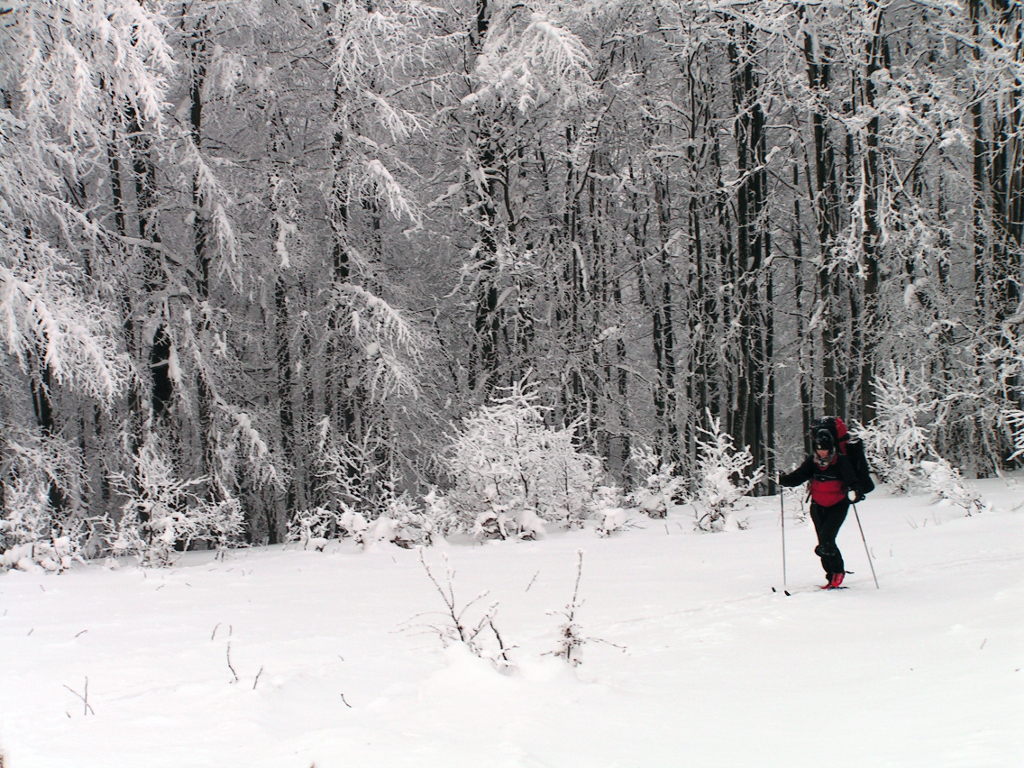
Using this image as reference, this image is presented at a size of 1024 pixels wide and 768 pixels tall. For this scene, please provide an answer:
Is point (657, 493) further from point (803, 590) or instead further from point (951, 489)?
point (803, 590)

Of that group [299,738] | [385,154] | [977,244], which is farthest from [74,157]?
[977,244]

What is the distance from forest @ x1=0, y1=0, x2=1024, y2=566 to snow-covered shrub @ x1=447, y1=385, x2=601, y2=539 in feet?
0.17

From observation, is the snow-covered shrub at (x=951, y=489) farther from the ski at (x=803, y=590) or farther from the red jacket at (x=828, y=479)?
the ski at (x=803, y=590)

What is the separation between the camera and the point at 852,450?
6.46 metres

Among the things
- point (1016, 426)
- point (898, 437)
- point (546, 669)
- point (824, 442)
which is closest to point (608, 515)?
point (824, 442)

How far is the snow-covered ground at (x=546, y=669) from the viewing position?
2.83 meters

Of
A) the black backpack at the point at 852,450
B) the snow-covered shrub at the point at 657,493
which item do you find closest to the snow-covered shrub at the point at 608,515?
the snow-covered shrub at the point at 657,493

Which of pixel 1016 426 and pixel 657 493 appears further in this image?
pixel 1016 426

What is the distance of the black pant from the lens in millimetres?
6164

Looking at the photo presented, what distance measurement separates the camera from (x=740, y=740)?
2.94 meters

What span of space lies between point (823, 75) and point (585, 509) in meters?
10.8

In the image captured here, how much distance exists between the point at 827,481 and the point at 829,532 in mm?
478

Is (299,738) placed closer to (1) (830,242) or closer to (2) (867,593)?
(2) (867,593)

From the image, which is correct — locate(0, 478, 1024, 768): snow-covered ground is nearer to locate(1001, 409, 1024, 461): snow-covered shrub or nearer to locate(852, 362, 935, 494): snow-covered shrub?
locate(1001, 409, 1024, 461): snow-covered shrub
